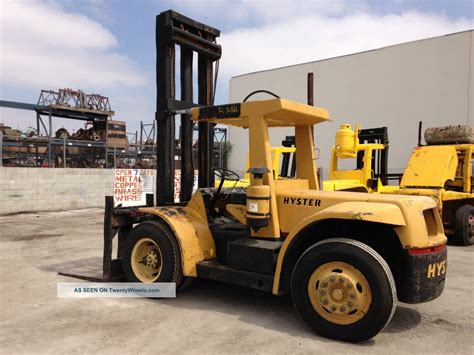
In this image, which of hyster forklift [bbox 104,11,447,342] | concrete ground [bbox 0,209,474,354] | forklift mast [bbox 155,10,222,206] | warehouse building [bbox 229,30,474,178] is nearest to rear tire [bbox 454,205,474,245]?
concrete ground [bbox 0,209,474,354]

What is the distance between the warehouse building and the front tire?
15813mm

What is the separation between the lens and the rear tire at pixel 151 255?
5.02 meters

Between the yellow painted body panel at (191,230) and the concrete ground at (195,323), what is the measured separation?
0.50 meters

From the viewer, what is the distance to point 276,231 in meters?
4.59

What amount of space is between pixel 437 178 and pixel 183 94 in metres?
6.55

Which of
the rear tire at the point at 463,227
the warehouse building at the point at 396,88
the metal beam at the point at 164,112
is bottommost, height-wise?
the rear tire at the point at 463,227

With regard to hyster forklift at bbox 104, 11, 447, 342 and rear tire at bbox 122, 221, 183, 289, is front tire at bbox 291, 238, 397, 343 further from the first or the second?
rear tire at bbox 122, 221, 183, 289

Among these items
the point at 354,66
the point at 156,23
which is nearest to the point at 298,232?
the point at 156,23

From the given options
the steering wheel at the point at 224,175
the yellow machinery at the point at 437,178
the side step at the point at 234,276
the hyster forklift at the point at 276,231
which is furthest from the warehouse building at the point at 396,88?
the side step at the point at 234,276

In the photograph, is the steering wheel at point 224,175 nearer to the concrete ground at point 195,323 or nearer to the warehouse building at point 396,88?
the concrete ground at point 195,323

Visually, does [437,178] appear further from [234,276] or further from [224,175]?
[234,276]

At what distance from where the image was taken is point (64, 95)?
2053cm

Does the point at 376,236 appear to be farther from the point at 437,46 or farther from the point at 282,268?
the point at 437,46

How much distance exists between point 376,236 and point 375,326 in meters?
0.89
